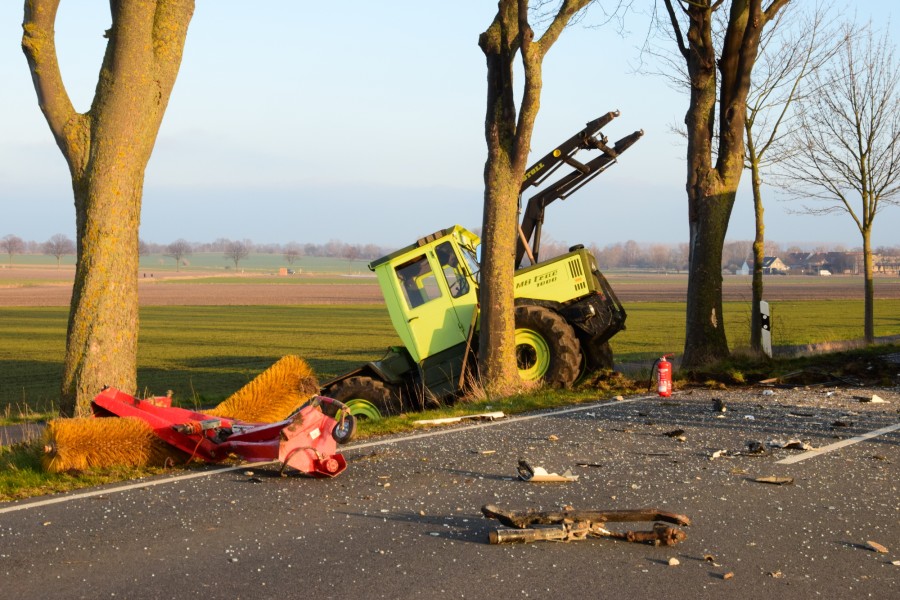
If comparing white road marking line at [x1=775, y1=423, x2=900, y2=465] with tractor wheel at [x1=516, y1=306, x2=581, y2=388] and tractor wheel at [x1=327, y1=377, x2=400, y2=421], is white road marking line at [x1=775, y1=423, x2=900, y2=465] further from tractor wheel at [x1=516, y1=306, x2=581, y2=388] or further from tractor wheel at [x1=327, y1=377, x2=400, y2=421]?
tractor wheel at [x1=327, y1=377, x2=400, y2=421]

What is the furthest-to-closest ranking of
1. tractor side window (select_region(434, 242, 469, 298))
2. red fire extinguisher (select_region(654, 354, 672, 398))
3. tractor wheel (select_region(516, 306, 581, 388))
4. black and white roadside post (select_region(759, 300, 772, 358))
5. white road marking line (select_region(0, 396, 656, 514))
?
black and white roadside post (select_region(759, 300, 772, 358))
tractor side window (select_region(434, 242, 469, 298))
tractor wheel (select_region(516, 306, 581, 388))
red fire extinguisher (select_region(654, 354, 672, 398))
white road marking line (select_region(0, 396, 656, 514))

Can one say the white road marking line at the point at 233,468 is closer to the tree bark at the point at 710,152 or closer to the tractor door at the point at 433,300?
the tractor door at the point at 433,300

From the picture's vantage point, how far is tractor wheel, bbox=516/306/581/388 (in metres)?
15.1

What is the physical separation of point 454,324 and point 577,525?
9.38m

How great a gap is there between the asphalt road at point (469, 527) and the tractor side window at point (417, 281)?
564 cm

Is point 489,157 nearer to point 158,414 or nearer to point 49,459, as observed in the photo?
point 158,414

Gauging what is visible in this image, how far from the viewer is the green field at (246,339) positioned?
2609cm

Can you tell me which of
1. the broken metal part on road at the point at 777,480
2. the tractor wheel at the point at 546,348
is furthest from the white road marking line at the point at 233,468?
the broken metal part on road at the point at 777,480

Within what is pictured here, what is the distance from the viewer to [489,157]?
14625mm

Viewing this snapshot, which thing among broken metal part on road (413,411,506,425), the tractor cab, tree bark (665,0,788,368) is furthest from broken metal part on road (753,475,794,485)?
tree bark (665,0,788,368)

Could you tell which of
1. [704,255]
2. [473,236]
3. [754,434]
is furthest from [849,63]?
[754,434]

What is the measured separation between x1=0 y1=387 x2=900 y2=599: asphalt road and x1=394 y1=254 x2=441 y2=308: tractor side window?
18.5 feet

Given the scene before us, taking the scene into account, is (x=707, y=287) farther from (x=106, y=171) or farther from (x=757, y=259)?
(x=106, y=171)

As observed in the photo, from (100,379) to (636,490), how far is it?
20.1ft
